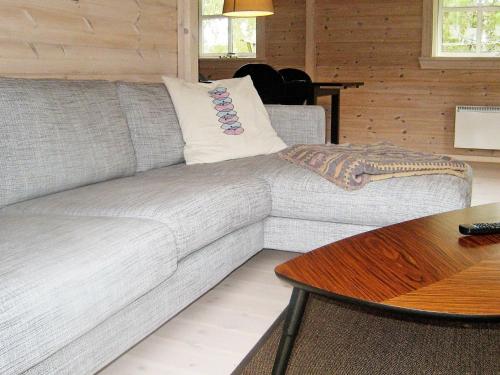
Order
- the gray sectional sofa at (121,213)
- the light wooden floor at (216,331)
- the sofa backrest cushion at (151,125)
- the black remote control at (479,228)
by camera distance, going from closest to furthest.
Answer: the gray sectional sofa at (121,213) → the black remote control at (479,228) → the light wooden floor at (216,331) → the sofa backrest cushion at (151,125)

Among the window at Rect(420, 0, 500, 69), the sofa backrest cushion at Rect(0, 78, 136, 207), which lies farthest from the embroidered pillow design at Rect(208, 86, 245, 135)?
the window at Rect(420, 0, 500, 69)

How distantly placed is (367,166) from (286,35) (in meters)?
4.62

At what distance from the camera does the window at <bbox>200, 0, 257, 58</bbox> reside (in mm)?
6957

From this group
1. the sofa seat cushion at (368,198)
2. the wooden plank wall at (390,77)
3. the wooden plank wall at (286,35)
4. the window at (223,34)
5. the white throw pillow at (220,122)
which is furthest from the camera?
the window at (223,34)

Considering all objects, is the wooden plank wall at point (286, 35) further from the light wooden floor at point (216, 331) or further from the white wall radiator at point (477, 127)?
the light wooden floor at point (216, 331)

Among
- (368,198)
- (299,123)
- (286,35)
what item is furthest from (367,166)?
(286,35)

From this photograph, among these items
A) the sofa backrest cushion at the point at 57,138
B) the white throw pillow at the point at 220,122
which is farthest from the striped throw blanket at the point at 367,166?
the sofa backrest cushion at the point at 57,138

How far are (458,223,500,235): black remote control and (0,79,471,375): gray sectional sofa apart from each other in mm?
560

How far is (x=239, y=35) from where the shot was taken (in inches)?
276

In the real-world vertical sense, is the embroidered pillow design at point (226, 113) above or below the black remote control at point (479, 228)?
above

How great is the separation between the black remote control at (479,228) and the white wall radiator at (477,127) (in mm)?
4379

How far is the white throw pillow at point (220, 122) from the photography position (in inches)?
109

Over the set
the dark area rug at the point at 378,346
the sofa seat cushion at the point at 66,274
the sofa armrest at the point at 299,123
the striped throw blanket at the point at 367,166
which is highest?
the sofa armrest at the point at 299,123

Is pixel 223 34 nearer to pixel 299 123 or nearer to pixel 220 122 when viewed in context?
pixel 299 123
